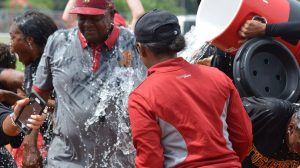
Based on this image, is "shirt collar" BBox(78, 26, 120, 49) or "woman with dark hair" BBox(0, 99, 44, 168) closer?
"woman with dark hair" BBox(0, 99, 44, 168)

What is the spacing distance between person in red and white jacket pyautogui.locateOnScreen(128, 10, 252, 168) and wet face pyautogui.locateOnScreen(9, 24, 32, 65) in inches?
79.7

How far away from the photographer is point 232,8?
19.0 feet

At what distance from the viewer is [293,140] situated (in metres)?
4.93

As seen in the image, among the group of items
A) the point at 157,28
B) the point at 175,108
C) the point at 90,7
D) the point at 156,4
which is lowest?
the point at 156,4

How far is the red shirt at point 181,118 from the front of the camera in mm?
4348

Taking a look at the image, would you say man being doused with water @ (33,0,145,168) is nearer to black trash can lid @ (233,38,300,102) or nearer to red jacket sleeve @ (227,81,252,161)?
black trash can lid @ (233,38,300,102)

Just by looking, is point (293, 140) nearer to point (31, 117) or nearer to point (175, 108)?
point (175, 108)

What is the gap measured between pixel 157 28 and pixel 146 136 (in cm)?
58

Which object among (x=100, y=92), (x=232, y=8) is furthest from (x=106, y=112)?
(x=232, y=8)

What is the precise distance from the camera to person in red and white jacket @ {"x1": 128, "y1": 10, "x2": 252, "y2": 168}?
436 centimetres

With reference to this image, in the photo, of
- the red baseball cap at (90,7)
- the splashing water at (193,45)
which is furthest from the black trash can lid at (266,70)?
the red baseball cap at (90,7)

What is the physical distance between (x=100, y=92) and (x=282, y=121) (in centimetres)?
118

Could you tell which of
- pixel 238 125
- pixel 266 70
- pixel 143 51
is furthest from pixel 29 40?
pixel 238 125

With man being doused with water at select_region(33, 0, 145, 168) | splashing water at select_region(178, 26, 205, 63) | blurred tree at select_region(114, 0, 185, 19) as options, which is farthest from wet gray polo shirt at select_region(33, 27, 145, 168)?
blurred tree at select_region(114, 0, 185, 19)
